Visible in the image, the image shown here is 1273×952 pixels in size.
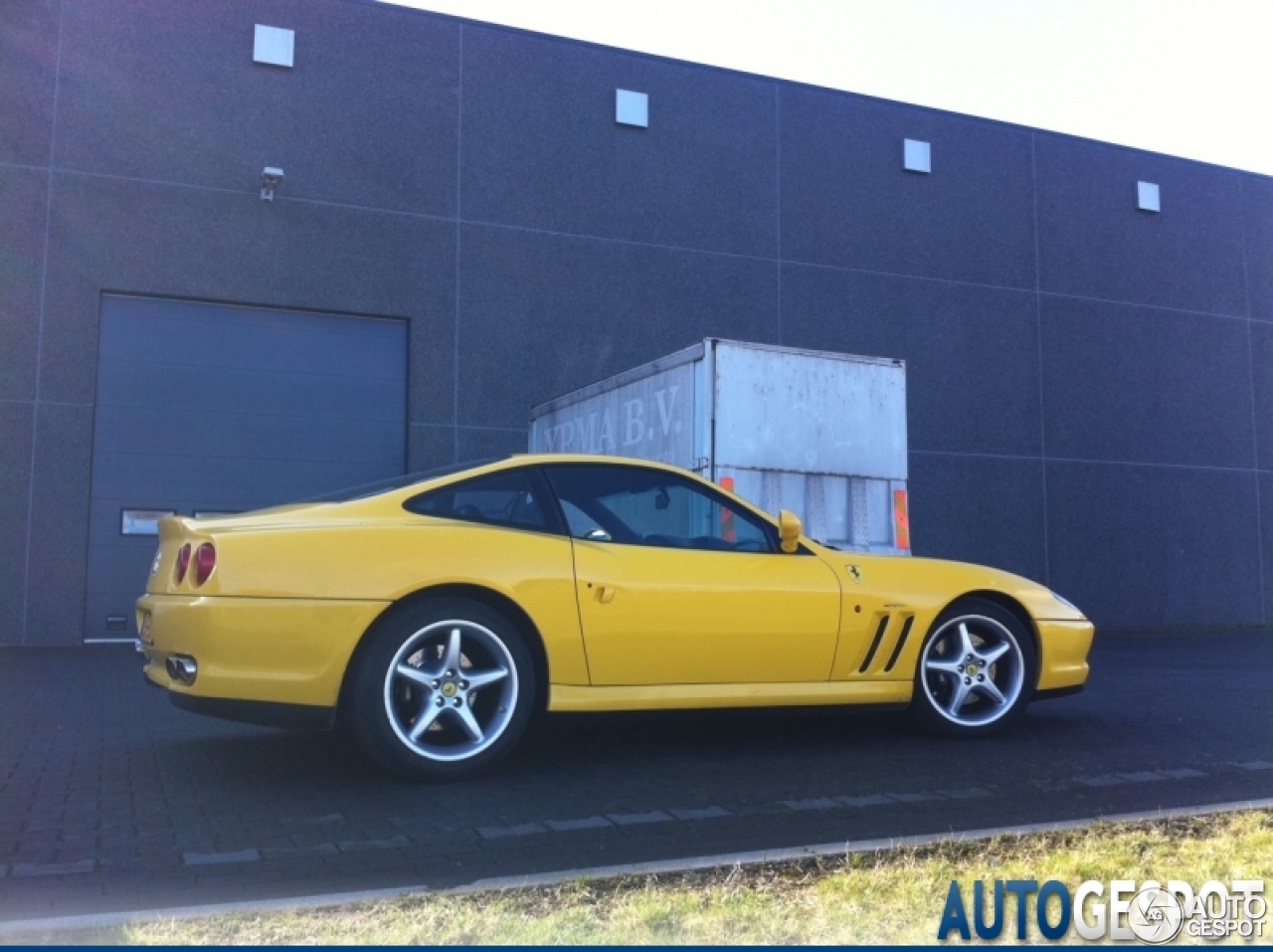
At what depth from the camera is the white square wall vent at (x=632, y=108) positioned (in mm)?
15281

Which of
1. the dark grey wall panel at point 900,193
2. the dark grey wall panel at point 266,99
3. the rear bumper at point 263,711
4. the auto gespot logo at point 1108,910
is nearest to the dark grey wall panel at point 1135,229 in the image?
the dark grey wall panel at point 900,193

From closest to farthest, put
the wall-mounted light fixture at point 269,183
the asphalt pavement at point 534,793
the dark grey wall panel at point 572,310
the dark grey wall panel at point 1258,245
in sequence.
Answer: the asphalt pavement at point 534,793 < the wall-mounted light fixture at point 269,183 < the dark grey wall panel at point 572,310 < the dark grey wall panel at point 1258,245

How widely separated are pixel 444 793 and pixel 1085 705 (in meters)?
4.72

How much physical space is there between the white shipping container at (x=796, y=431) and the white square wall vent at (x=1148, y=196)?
12.4 metres

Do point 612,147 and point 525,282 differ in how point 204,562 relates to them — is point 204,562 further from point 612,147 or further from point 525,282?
point 612,147

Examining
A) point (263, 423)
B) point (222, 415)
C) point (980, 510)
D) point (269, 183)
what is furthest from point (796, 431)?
point (980, 510)

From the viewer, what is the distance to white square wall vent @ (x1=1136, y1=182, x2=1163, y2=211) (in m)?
18.9

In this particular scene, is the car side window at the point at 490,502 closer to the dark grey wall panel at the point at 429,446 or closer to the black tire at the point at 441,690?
the black tire at the point at 441,690

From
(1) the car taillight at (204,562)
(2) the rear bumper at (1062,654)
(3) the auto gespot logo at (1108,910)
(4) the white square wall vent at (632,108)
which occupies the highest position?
(4) the white square wall vent at (632,108)

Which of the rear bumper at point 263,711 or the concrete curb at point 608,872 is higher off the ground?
the rear bumper at point 263,711

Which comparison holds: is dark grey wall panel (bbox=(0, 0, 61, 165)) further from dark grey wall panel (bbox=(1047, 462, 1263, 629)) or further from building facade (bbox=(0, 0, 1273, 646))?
dark grey wall panel (bbox=(1047, 462, 1263, 629))

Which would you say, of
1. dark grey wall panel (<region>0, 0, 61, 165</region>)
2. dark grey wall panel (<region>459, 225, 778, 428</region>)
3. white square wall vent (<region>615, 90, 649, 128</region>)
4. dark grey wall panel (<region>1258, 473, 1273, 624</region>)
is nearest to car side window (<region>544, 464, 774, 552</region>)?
dark grey wall panel (<region>459, 225, 778, 428</region>)

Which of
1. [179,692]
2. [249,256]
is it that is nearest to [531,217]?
[249,256]

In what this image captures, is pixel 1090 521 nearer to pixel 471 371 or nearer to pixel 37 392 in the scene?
pixel 471 371
